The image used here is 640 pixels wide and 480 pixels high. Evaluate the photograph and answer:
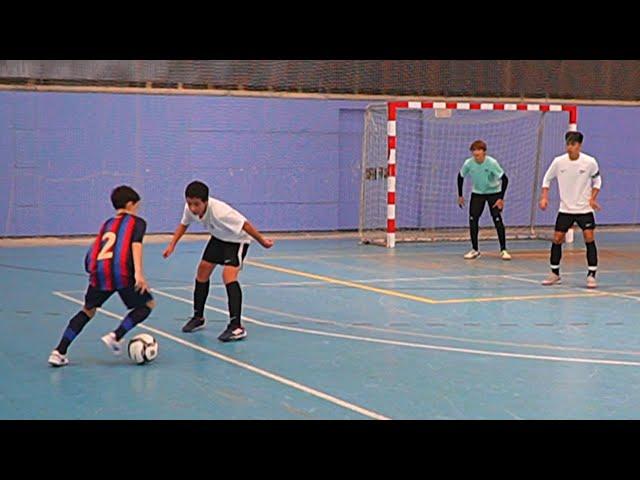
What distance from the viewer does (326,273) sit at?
44.6ft

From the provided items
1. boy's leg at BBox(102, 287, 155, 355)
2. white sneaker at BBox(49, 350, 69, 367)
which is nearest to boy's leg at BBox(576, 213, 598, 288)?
boy's leg at BBox(102, 287, 155, 355)

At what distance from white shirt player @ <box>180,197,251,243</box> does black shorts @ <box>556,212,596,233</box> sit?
504cm

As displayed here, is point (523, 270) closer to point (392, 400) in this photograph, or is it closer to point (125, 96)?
point (392, 400)

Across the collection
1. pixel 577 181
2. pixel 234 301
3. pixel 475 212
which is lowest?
pixel 234 301

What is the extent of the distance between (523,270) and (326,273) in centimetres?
300

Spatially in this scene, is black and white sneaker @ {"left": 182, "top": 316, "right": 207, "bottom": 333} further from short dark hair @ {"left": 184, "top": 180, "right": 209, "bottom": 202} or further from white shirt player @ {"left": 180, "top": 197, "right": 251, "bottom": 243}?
short dark hair @ {"left": 184, "top": 180, "right": 209, "bottom": 202}

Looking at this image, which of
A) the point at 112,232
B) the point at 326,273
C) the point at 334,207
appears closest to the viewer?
the point at 112,232

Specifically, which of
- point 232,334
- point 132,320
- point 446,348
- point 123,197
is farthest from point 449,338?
point 123,197

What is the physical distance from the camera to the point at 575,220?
11969mm

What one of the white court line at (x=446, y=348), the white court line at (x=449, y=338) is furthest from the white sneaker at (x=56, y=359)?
the white court line at (x=449, y=338)

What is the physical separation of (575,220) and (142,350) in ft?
21.7

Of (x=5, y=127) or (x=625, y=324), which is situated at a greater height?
(x=5, y=127)

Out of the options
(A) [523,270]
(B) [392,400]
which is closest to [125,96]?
(A) [523,270]

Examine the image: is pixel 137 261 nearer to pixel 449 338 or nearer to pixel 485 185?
pixel 449 338
